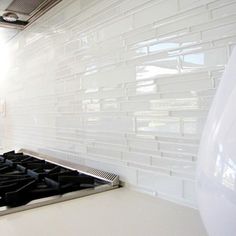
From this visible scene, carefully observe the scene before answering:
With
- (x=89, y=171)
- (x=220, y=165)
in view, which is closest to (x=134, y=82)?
(x=89, y=171)

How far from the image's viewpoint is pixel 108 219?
0.68 metres

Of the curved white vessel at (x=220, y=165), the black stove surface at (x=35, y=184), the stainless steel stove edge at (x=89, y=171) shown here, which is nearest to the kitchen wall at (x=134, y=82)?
the stainless steel stove edge at (x=89, y=171)

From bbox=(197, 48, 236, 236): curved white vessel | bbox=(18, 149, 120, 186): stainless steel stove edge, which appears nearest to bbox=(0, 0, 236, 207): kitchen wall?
bbox=(18, 149, 120, 186): stainless steel stove edge

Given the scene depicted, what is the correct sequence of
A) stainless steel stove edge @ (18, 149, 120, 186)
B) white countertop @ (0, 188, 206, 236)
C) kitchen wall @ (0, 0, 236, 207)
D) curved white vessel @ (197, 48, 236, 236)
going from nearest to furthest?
1. curved white vessel @ (197, 48, 236, 236)
2. white countertop @ (0, 188, 206, 236)
3. kitchen wall @ (0, 0, 236, 207)
4. stainless steel stove edge @ (18, 149, 120, 186)

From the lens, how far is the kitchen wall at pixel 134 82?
2.41ft

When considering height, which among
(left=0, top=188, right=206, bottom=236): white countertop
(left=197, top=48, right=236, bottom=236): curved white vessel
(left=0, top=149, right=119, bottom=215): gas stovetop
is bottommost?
(left=0, top=188, right=206, bottom=236): white countertop

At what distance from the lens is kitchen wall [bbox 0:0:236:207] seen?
735 millimetres

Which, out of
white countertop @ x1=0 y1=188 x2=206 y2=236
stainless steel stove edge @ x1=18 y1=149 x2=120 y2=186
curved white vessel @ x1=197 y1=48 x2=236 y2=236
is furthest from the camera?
stainless steel stove edge @ x1=18 y1=149 x2=120 y2=186

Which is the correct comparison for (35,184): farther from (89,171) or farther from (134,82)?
(134,82)

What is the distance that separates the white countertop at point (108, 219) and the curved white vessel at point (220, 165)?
0.24 meters

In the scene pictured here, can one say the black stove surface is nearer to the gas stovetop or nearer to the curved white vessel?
the gas stovetop

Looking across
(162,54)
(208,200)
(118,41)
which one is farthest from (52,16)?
(208,200)

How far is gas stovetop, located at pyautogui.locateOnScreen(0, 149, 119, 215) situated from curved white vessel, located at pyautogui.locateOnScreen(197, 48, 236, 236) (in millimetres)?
532

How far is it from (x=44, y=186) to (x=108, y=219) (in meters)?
0.32
